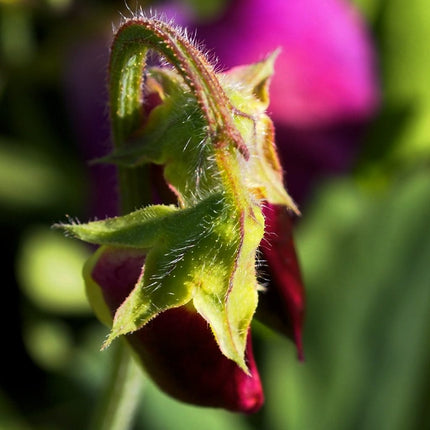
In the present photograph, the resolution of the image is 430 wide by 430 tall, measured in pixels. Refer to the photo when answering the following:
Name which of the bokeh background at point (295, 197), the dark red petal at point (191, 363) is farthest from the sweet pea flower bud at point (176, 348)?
the bokeh background at point (295, 197)

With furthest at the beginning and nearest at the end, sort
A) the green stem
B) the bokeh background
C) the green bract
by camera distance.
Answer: the bokeh background < the green stem < the green bract

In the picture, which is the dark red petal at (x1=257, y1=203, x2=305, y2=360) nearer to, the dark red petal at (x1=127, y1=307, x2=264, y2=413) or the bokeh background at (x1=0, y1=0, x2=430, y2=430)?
the dark red petal at (x1=127, y1=307, x2=264, y2=413)

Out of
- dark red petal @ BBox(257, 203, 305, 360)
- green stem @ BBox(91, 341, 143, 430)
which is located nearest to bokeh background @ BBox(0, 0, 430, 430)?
green stem @ BBox(91, 341, 143, 430)

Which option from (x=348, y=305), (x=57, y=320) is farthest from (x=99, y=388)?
(x=348, y=305)

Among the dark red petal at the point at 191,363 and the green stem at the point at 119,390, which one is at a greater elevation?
the dark red petal at the point at 191,363

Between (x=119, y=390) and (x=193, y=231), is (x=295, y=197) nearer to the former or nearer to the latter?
(x=119, y=390)

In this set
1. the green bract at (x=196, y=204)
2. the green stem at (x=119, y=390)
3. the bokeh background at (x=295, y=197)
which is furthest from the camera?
the bokeh background at (x=295, y=197)

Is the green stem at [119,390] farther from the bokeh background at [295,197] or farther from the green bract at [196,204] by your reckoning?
the bokeh background at [295,197]

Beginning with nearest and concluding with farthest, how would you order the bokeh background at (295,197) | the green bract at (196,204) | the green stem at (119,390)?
the green bract at (196,204)
the green stem at (119,390)
the bokeh background at (295,197)

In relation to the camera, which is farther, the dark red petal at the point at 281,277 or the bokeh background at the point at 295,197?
the bokeh background at the point at 295,197

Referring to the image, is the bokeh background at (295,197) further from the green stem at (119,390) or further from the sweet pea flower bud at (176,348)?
the sweet pea flower bud at (176,348)
